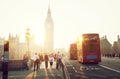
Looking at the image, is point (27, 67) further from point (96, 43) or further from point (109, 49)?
point (109, 49)

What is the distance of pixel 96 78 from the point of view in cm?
1998

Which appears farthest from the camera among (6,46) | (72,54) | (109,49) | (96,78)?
(109,49)

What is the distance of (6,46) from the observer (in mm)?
14117

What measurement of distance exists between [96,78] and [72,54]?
45459 mm

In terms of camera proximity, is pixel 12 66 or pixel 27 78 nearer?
pixel 27 78

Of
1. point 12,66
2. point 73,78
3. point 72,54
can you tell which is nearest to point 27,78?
point 73,78

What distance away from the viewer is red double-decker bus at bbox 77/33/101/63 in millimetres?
38281

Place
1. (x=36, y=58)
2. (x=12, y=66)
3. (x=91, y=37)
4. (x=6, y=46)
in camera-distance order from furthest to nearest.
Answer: (x=91, y=37) < (x=12, y=66) < (x=36, y=58) < (x=6, y=46)

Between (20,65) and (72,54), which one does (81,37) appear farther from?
(72,54)

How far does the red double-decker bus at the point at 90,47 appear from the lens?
38.3 metres

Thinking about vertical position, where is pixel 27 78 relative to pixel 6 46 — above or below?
below

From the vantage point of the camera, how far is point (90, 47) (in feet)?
127

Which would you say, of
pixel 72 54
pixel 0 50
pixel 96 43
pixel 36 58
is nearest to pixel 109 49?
pixel 0 50

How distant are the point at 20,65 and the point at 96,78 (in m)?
15.3
